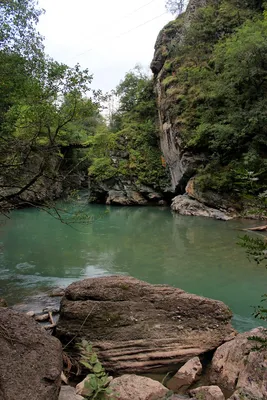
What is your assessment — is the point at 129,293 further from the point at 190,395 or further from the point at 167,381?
the point at 190,395

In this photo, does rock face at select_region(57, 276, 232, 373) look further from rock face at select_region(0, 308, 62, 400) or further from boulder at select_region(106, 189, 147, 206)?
boulder at select_region(106, 189, 147, 206)

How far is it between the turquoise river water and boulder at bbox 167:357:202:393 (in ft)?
5.24

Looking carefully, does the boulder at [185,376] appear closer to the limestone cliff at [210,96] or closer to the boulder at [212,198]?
the limestone cliff at [210,96]

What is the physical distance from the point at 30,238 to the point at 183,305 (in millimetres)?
9219

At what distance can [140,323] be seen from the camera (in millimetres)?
4559

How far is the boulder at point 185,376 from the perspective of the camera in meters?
3.69

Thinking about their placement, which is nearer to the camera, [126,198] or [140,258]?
[140,258]

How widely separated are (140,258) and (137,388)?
20.9 ft

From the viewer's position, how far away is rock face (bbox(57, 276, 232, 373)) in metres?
4.21

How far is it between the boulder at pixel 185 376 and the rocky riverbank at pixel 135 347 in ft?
0.04

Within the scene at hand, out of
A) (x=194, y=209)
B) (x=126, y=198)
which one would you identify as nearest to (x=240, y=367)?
(x=194, y=209)

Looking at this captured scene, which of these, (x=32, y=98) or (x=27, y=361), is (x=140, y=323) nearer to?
(x=27, y=361)

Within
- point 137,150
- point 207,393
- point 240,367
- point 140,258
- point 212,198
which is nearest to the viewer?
point 207,393

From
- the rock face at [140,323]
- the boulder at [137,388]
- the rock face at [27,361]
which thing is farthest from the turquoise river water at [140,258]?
the rock face at [27,361]
